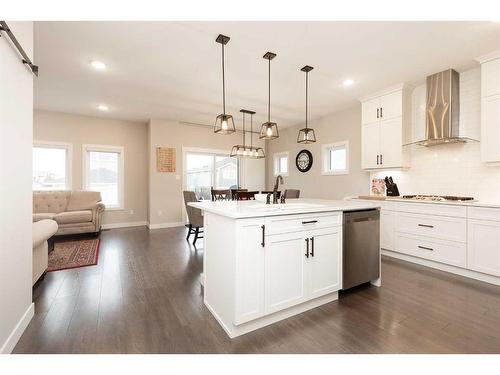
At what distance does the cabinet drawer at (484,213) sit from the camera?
8.70 ft

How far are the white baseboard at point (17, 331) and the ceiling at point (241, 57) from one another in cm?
267

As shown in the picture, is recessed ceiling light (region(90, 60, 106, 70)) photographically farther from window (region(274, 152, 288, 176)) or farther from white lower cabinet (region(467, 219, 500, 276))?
white lower cabinet (region(467, 219, 500, 276))

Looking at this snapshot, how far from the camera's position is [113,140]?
591cm

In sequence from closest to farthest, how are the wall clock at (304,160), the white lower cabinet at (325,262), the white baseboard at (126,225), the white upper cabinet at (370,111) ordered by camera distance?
the white lower cabinet at (325,262) → the white upper cabinet at (370,111) → the white baseboard at (126,225) → the wall clock at (304,160)

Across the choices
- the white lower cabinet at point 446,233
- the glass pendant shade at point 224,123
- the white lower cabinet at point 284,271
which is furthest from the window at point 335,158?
the white lower cabinet at point 284,271

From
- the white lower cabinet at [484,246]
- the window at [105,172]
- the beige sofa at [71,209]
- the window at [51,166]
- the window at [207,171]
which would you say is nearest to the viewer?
the white lower cabinet at [484,246]

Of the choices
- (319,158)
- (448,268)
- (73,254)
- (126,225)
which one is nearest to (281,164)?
(319,158)

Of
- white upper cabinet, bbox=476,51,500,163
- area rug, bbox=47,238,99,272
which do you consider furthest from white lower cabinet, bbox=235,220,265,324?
white upper cabinet, bbox=476,51,500,163

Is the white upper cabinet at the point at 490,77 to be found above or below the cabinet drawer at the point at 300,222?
above

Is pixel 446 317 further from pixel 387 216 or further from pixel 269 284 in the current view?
pixel 387 216

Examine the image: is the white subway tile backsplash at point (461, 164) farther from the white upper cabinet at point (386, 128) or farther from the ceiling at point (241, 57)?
the ceiling at point (241, 57)

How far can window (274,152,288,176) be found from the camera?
6.90 metres

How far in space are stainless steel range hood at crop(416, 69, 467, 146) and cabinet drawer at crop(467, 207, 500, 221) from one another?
41.1 inches

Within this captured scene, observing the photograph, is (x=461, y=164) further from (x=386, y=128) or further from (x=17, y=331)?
(x=17, y=331)
